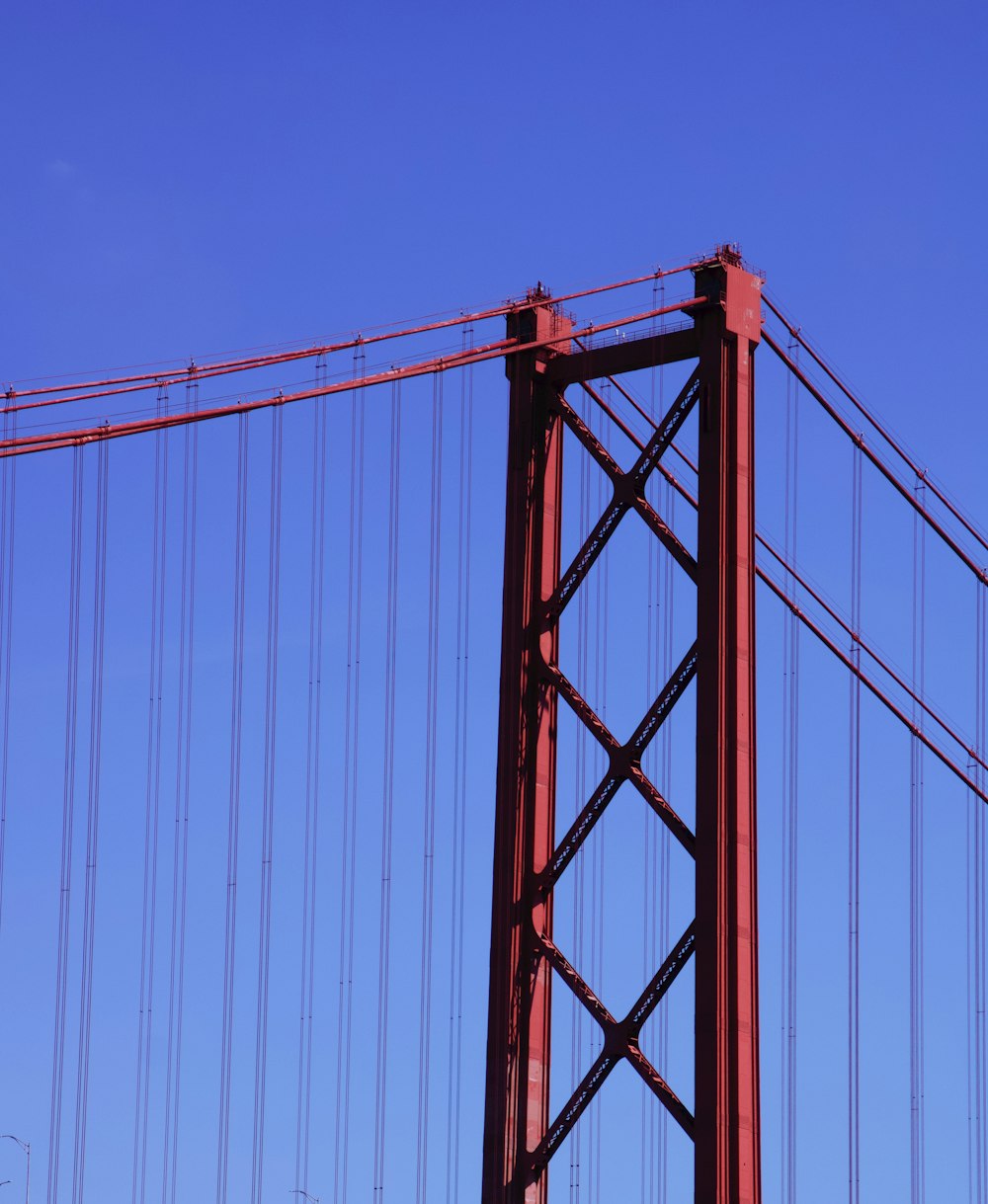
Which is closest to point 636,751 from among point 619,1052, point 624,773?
point 624,773

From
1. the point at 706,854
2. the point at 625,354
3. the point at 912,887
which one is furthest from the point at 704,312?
the point at 912,887

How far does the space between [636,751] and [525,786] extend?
2.00 meters

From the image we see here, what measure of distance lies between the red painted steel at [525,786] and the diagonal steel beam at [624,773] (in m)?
0.37

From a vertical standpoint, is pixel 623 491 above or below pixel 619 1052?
above

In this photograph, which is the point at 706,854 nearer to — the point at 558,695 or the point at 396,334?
the point at 558,695

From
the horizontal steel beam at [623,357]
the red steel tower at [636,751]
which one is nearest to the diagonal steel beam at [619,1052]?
the red steel tower at [636,751]

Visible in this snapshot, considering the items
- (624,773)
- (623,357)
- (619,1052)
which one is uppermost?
(623,357)

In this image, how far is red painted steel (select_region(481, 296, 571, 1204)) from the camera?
4922 centimetres

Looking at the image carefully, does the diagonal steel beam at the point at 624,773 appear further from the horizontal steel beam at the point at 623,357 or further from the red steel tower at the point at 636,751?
the horizontal steel beam at the point at 623,357

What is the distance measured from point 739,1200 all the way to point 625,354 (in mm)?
13157

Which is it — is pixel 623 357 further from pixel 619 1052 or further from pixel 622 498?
pixel 619 1052

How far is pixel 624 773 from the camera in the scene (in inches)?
1944

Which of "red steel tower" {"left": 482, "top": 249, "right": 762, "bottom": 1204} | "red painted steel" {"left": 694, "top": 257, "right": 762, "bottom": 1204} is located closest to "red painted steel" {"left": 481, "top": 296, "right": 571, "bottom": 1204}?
"red steel tower" {"left": 482, "top": 249, "right": 762, "bottom": 1204}

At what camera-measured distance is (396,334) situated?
5138 cm
